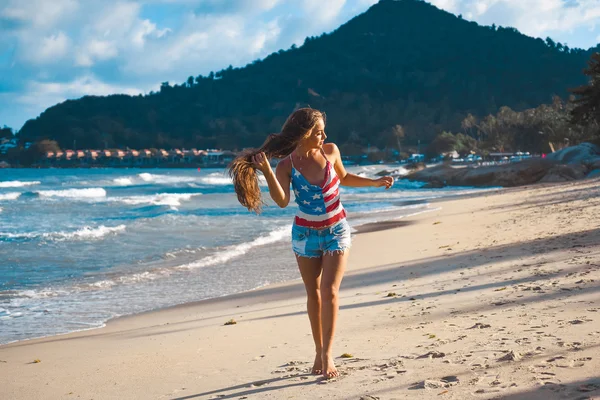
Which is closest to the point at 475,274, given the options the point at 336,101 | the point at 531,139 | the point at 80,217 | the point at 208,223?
the point at 208,223

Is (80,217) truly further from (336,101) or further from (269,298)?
(336,101)

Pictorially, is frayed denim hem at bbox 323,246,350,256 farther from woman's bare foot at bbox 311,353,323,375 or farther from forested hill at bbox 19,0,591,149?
forested hill at bbox 19,0,591,149

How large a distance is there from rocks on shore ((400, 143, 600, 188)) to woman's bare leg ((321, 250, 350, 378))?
3375 cm

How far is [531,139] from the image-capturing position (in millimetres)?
80062

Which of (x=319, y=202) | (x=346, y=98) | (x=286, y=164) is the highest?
(x=346, y=98)

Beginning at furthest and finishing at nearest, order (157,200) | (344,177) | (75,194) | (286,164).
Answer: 1. (75,194)
2. (157,200)
3. (344,177)
4. (286,164)

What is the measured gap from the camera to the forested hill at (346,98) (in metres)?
173

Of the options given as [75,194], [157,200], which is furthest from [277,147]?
[75,194]

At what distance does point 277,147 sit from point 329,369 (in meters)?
1.44

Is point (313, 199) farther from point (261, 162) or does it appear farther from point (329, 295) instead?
point (329, 295)

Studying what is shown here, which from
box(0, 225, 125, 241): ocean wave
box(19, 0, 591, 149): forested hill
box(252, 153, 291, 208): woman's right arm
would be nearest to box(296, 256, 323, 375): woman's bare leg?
box(252, 153, 291, 208): woman's right arm

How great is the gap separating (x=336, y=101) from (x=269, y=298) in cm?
17387

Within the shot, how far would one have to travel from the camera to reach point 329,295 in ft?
13.5

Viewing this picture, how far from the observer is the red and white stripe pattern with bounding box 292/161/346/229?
4125mm
